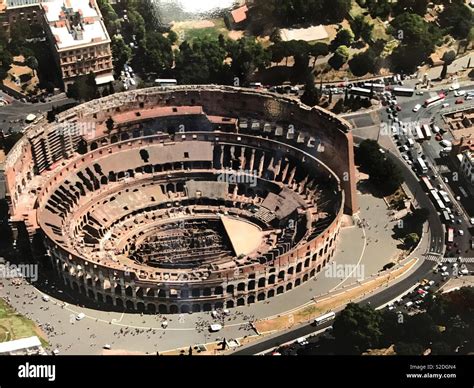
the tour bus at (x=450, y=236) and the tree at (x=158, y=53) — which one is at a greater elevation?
the tree at (x=158, y=53)

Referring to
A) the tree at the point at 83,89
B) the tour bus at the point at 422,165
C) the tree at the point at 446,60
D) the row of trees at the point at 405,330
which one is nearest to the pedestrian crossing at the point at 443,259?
the row of trees at the point at 405,330

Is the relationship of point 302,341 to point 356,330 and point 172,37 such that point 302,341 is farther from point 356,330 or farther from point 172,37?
point 172,37

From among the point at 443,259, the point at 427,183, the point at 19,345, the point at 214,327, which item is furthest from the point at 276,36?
the point at 19,345

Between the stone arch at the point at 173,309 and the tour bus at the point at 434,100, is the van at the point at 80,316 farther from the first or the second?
the tour bus at the point at 434,100

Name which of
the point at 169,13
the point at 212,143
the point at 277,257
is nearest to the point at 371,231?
the point at 277,257

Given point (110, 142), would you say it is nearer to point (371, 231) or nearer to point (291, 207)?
point (291, 207)

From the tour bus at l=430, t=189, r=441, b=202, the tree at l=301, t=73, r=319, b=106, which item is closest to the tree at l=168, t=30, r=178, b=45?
the tree at l=301, t=73, r=319, b=106

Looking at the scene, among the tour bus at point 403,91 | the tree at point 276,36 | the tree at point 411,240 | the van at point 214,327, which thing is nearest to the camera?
the van at point 214,327
